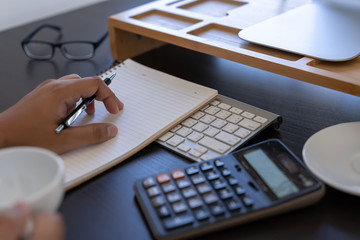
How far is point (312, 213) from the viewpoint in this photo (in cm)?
51

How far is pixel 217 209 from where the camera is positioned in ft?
1.60

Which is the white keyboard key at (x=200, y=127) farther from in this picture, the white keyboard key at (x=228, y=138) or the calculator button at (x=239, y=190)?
the calculator button at (x=239, y=190)

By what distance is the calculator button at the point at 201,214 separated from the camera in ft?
1.56

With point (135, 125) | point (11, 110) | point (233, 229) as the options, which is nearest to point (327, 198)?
point (233, 229)

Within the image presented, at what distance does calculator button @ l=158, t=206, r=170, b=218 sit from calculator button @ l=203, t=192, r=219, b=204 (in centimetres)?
5

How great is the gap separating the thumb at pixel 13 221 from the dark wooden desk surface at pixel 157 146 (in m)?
0.14

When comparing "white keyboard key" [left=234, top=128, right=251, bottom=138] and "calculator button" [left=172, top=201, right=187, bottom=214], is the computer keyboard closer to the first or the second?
"white keyboard key" [left=234, top=128, right=251, bottom=138]

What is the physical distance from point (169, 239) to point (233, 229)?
0.26 feet

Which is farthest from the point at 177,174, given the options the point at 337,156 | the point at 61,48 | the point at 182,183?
the point at 61,48

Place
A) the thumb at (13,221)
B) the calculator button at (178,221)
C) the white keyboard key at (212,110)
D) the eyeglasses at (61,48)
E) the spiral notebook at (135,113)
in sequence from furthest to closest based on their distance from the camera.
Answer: the eyeglasses at (61,48), the white keyboard key at (212,110), the spiral notebook at (135,113), the calculator button at (178,221), the thumb at (13,221)

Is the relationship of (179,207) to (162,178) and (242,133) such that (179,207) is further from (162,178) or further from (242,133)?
(242,133)

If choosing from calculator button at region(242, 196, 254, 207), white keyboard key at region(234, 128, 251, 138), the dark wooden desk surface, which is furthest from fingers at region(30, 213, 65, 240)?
white keyboard key at region(234, 128, 251, 138)

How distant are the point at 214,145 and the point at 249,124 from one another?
0.25 feet

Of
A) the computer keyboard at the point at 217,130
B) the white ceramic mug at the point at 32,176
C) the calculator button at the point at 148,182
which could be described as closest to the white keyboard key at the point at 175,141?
the computer keyboard at the point at 217,130
